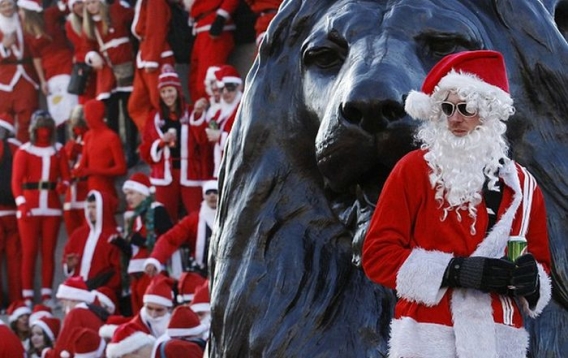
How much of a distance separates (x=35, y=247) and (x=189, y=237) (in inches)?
105

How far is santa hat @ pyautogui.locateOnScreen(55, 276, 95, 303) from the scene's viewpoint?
13.3m

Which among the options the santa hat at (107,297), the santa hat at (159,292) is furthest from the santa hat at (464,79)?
the santa hat at (107,297)

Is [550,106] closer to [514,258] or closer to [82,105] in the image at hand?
[514,258]

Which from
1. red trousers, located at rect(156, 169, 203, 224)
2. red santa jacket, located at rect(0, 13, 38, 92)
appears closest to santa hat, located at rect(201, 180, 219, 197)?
red trousers, located at rect(156, 169, 203, 224)

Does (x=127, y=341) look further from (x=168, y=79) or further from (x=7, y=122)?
(x=7, y=122)

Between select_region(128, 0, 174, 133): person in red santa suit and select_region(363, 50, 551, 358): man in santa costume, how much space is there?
944 centimetres

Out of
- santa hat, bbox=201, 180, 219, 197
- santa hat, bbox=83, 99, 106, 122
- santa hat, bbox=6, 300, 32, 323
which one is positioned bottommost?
santa hat, bbox=6, 300, 32, 323

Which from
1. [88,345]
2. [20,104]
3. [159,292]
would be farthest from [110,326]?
[20,104]

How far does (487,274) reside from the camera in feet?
16.0

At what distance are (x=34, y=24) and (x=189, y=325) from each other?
5898 millimetres

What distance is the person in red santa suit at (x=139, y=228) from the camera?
13570 mm

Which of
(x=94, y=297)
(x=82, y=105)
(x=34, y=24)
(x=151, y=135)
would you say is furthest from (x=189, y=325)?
(x=34, y=24)

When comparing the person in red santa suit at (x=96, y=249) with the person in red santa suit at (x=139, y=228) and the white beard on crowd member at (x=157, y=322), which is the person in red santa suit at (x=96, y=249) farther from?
the white beard on crowd member at (x=157, y=322)

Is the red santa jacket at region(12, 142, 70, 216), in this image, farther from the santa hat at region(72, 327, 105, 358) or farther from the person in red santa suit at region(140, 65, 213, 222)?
the santa hat at region(72, 327, 105, 358)
